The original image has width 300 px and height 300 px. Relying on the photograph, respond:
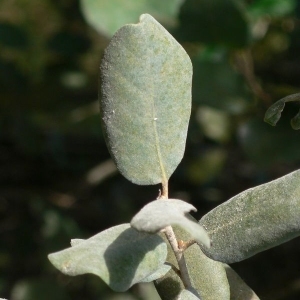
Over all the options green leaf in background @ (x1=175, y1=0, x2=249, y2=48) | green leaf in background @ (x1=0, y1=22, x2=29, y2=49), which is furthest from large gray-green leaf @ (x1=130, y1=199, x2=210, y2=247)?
green leaf in background @ (x1=0, y1=22, x2=29, y2=49)

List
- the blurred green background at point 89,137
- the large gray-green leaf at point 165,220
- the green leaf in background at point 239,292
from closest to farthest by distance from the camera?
the large gray-green leaf at point 165,220
the green leaf in background at point 239,292
the blurred green background at point 89,137

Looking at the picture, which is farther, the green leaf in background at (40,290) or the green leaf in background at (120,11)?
the green leaf in background at (40,290)

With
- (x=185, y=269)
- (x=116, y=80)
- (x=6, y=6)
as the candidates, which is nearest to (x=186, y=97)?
(x=116, y=80)

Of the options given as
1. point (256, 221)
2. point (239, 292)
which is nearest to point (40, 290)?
point (239, 292)

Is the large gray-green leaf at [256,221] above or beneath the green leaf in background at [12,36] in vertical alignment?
above

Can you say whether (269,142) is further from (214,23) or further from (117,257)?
(117,257)

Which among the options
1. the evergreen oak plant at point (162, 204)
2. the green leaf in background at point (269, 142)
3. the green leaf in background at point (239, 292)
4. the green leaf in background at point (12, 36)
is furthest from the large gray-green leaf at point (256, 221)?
the green leaf in background at point (12, 36)

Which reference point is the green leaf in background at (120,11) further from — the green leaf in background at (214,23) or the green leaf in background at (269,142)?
the green leaf in background at (269,142)
